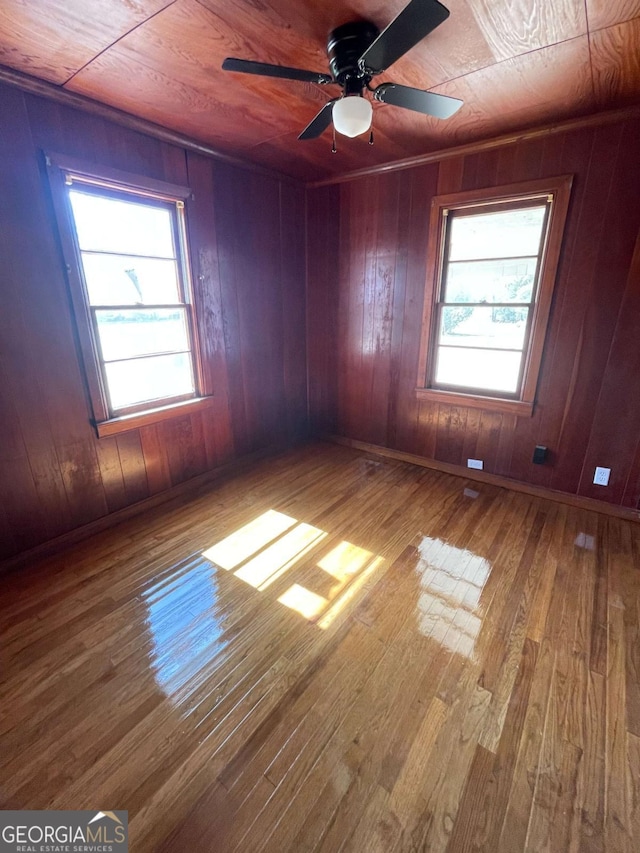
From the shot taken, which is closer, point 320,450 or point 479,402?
point 479,402

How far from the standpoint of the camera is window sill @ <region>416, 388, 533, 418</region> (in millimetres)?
2920

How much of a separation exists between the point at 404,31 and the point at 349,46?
465 millimetres

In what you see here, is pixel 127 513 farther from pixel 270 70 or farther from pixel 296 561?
pixel 270 70

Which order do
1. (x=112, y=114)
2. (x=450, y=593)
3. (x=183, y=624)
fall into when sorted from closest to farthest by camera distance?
1. (x=183, y=624)
2. (x=450, y=593)
3. (x=112, y=114)

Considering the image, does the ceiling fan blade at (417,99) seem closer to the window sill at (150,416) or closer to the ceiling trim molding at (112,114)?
the ceiling trim molding at (112,114)

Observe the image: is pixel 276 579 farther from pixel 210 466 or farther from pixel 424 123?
pixel 424 123

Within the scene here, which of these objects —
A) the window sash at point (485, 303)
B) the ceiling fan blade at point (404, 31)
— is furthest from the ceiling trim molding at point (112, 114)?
the window sash at point (485, 303)

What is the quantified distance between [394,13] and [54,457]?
2.88 m

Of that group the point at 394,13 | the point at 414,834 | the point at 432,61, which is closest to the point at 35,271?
the point at 394,13

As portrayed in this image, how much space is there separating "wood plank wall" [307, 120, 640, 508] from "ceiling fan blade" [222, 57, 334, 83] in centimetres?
178

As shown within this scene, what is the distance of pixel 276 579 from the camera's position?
7.00ft

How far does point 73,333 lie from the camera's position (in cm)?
229

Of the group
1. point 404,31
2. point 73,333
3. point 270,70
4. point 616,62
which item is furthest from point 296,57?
point 73,333

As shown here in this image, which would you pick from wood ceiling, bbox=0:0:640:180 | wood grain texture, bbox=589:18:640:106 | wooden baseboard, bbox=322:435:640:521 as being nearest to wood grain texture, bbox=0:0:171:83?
wood ceiling, bbox=0:0:640:180
